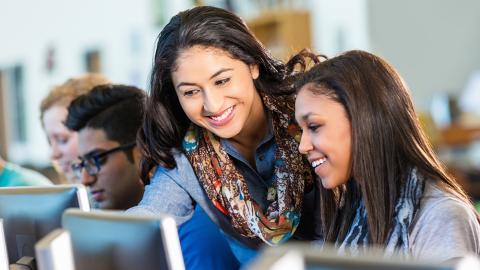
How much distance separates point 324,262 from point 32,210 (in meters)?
1.01

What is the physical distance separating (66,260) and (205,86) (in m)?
0.86

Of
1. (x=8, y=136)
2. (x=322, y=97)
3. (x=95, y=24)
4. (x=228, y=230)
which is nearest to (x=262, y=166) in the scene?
(x=228, y=230)

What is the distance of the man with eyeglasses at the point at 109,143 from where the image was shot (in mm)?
2650

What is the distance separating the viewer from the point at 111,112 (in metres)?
2.73

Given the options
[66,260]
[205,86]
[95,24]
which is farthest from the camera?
[95,24]

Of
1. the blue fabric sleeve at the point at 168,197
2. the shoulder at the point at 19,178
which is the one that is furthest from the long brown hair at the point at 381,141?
the shoulder at the point at 19,178

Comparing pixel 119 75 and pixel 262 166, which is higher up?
pixel 262 166

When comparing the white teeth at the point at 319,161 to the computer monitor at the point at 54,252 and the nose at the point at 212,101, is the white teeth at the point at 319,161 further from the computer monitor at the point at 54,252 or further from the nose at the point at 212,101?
the computer monitor at the point at 54,252

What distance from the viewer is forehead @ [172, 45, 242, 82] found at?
2.05 metres

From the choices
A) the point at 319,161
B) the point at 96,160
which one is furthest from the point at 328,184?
the point at 96,160

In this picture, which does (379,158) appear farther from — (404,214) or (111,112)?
(111,112)

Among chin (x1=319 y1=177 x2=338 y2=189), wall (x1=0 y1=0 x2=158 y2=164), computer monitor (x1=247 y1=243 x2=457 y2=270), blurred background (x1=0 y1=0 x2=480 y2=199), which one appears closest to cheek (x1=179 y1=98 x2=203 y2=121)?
chin (x1=319 y1=177 x2=338 y2=189)

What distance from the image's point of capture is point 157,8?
303 inches

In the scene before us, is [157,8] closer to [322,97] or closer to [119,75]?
[119,75]
